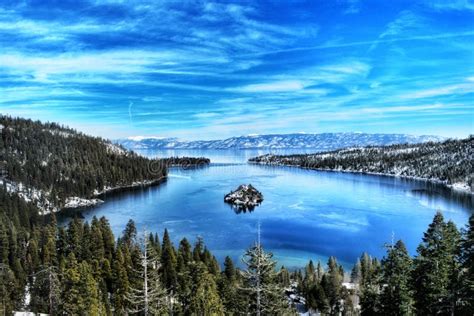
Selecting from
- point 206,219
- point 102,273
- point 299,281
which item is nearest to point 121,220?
point 206,219

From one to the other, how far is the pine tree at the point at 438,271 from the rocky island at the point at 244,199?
11137 cm

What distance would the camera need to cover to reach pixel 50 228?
67875 mm

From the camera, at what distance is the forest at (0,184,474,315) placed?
23.6 meters

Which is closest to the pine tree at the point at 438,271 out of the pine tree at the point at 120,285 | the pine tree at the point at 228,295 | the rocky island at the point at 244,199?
the pine tree at the point at 228,295

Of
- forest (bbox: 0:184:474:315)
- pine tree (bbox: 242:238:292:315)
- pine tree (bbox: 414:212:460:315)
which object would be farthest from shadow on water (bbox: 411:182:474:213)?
pine tree (bbox: 242:238:292:315)

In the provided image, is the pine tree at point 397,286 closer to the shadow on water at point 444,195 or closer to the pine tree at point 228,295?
the pine tree at point 228,295

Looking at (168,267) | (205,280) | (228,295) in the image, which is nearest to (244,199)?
(168,267)

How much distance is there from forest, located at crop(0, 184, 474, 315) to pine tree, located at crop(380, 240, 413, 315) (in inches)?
2.8

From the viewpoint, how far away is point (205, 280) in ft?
139

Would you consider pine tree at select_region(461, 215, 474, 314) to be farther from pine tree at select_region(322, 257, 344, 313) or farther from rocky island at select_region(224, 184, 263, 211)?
rocky island at select_region(224, 184, 263, 211)

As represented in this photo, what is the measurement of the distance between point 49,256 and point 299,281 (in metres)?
40.9

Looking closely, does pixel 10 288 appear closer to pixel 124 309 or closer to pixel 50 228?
pixel 124 309

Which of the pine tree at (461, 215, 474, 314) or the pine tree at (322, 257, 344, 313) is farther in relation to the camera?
the pine tree at (322, 257, 344, 313)

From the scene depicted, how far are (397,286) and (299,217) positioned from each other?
9379 centimetres
